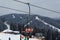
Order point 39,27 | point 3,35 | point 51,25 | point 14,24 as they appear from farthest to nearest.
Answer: point 51,25
point 39,27
point 14,24
point 3,35

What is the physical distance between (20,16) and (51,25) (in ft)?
9.26

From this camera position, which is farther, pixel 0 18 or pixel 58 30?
pixel 58 30

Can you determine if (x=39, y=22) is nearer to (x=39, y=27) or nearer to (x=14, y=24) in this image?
(x=39, y=27)

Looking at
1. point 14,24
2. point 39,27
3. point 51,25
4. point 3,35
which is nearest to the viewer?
point 3,35

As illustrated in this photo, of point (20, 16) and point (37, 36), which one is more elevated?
point (20, 16)

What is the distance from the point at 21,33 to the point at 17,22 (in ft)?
2.08

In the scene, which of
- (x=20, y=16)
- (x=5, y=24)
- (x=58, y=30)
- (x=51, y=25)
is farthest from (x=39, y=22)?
(x=5, y=24)

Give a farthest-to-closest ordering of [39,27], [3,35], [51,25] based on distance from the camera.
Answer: [51,25], [39,27], [3,35]

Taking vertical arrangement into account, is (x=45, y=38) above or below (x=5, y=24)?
below

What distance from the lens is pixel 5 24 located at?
35.1ft

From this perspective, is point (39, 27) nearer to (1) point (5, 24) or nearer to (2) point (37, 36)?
(2) point (37, 36)

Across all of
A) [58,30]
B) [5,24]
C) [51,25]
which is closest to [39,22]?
[51,25]

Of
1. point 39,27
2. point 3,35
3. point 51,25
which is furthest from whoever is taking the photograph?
point 51,25

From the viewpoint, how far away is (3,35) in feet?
33.0
